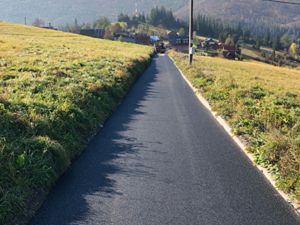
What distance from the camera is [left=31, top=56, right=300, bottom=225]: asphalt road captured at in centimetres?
612

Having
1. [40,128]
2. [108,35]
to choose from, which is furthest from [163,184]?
[108,35]

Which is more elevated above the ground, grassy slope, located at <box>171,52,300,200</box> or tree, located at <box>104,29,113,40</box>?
tree, located at <box>104,29,113,40</box>

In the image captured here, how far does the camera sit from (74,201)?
6586mm

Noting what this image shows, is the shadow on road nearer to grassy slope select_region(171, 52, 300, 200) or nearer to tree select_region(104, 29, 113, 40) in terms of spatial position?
grassy slope select_region(171, 52, 300, 200)

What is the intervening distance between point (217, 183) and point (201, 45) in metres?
A: 149

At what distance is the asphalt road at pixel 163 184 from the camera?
6121 mm

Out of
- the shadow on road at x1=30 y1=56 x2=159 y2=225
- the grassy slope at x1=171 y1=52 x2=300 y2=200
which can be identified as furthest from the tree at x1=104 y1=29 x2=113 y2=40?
the shadow on road at x1=30 y1=56 x2=159 y2=225

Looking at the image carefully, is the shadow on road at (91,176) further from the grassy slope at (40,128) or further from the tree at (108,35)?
the tree at (108,35)

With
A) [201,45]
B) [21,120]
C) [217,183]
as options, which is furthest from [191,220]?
[201,45]

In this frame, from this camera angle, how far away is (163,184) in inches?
290

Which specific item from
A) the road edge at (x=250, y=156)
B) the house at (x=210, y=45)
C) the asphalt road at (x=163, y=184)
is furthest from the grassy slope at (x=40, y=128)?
the house at (x=210, y=45)

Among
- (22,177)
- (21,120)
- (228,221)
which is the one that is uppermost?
(21,120)

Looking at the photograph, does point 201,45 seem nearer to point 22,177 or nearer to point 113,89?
point 113,89

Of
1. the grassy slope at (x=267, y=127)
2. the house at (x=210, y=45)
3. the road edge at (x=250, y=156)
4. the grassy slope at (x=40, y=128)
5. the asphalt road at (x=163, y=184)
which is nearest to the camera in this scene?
the asphalt road at (x=163, y=184)
